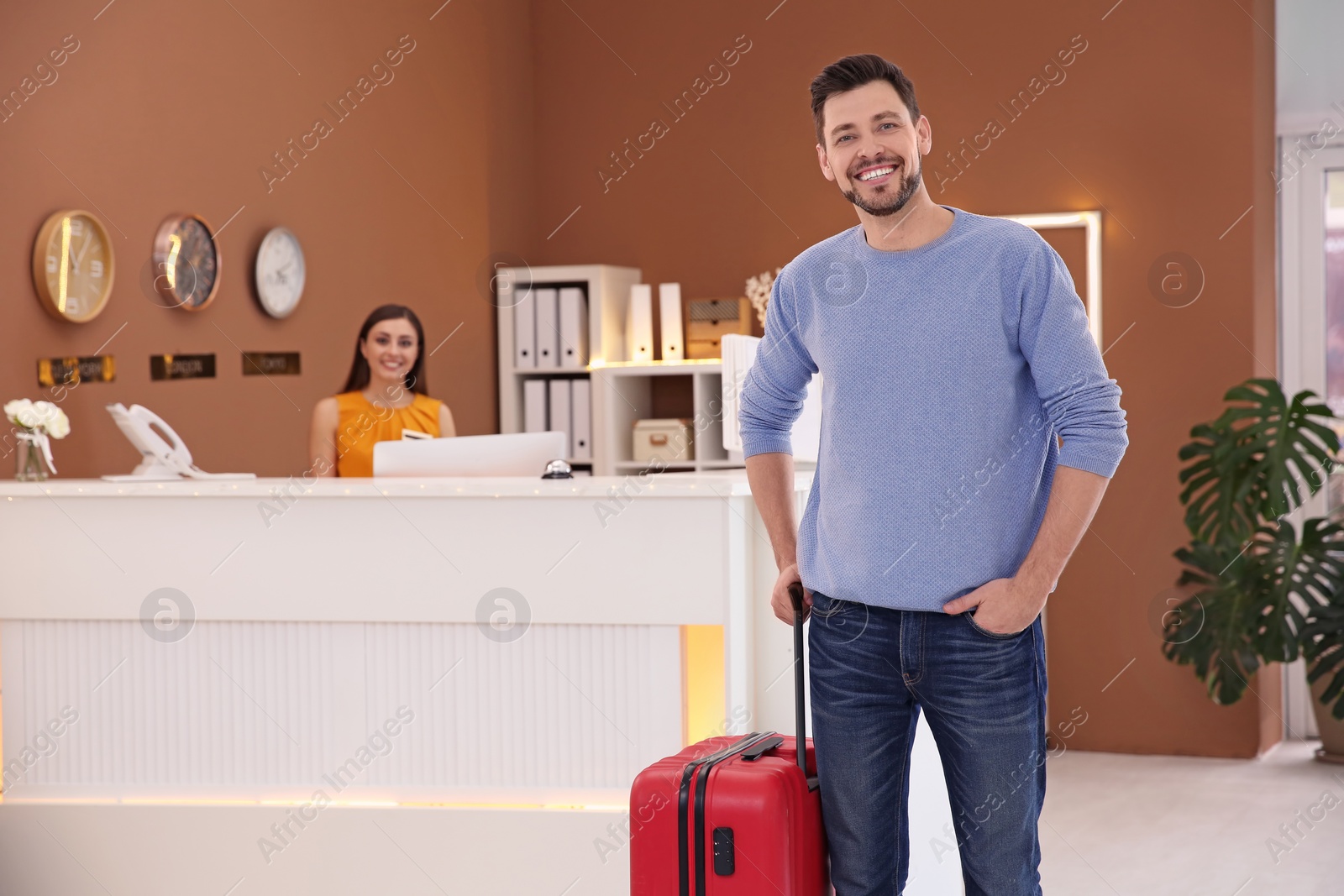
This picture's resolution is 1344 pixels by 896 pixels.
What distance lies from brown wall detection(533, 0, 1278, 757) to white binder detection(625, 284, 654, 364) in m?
0.35

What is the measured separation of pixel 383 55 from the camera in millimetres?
4648

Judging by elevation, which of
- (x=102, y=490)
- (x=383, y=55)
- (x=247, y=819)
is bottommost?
(x=247, y=819)

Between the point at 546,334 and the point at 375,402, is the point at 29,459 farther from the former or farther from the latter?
the point at 546,334

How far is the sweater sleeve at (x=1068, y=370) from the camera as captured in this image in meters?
1.67

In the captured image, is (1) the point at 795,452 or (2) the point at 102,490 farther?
(1) the point at 795,452

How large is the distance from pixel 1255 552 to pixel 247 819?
383cm

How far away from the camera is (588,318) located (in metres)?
5.41


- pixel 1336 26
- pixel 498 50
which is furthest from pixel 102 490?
pixel 1336 26

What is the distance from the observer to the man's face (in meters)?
1.75

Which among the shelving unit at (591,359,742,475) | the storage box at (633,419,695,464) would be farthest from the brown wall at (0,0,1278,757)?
the storage box at (633,419,695,464)

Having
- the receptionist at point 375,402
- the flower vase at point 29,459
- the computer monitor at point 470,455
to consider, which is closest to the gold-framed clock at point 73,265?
the flower vase at point 29,459

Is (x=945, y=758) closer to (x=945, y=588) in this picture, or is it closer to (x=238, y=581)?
(x=945, y=588)

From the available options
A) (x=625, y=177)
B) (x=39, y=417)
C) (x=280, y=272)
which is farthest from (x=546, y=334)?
(x=39, y=417)

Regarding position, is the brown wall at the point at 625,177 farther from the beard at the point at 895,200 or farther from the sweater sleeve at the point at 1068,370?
the sweater sleeve at the point at 1068,370
